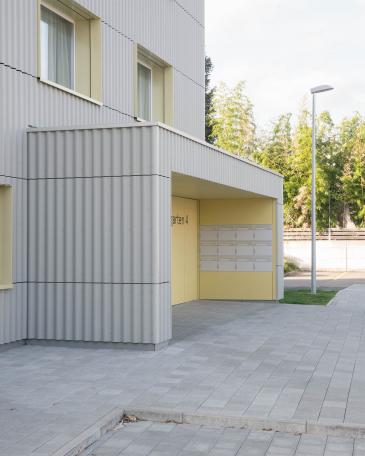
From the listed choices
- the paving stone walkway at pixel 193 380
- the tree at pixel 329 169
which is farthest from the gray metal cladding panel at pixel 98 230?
the tree at pixel 329 169

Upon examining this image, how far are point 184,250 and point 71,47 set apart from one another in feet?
22.7

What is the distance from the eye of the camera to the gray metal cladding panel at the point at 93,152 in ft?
36.8

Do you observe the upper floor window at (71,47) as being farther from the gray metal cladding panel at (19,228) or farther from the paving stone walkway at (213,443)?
the paving stone walkway at (213,443)

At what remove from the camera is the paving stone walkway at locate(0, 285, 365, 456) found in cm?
707

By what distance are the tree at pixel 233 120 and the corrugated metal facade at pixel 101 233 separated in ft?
125

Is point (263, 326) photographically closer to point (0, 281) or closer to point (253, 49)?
point (0, 281)

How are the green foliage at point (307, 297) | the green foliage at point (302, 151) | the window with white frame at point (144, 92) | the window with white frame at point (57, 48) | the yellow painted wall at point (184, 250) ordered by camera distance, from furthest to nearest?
the green foliage at point (302, 151)
the green foliage at point (307, 297)
the yellow painted wall at point (184, 250)
the window with white frame at point (144, 92)
the window with white frame at point (57, 48)

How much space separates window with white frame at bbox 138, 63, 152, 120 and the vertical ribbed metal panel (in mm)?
5483

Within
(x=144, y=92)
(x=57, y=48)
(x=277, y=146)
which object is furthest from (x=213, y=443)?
(x=277, y=146)

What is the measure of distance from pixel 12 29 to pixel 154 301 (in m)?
4.79

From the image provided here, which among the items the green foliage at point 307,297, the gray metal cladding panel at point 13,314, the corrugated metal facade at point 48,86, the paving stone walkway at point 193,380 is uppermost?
the corrugated metal facade at point 48,86

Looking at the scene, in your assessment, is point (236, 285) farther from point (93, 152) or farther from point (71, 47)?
point (93, 152)

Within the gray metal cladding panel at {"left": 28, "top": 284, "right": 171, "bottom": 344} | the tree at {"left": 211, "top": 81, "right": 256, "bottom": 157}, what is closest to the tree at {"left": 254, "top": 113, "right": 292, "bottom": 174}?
the tree at {"left": 211, "top": 81, "right": 256, "bottom": 157}

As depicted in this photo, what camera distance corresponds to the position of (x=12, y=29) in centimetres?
1155
